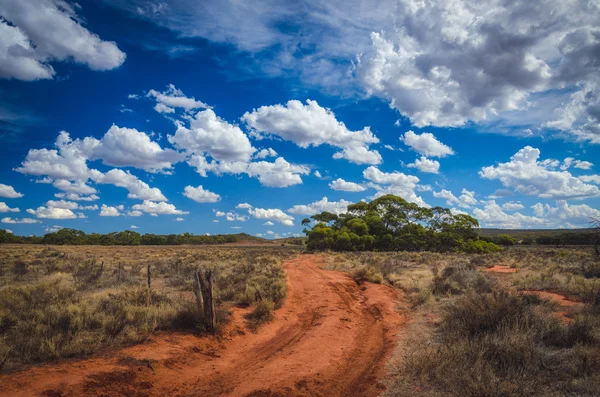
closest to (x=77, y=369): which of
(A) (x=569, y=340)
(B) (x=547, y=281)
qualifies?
(A) (x=569, y=340)

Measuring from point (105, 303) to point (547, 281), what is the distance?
703 inches

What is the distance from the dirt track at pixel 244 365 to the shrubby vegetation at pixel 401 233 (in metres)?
40.8

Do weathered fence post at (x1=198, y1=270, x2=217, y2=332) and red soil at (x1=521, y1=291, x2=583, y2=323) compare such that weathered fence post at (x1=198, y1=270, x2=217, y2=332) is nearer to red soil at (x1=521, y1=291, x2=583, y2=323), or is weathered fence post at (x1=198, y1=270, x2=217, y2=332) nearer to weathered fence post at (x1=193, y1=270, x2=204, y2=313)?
weathered fence post at (x1=193, y1=270, x2=204, y2=313)

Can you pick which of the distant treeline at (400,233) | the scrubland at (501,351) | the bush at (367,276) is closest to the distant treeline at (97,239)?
the distant treeline at (400,233)

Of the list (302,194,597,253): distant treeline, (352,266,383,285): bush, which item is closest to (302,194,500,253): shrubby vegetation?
(302,194,597,253): distant treeline

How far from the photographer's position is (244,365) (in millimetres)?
7609

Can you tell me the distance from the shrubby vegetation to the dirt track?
40.8 m

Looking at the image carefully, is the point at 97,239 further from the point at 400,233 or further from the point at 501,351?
the point at 501,351

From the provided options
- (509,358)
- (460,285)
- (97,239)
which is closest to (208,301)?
(509,358)

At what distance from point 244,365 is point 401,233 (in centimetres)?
4866

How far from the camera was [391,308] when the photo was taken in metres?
12.9

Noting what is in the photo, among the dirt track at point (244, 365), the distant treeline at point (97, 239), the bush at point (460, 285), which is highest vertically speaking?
the distant treeline at point (97, 239)

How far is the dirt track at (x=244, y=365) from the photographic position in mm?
6113

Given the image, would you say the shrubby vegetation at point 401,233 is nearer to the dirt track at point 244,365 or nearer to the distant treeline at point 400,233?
the distant treeline at point 400,233
